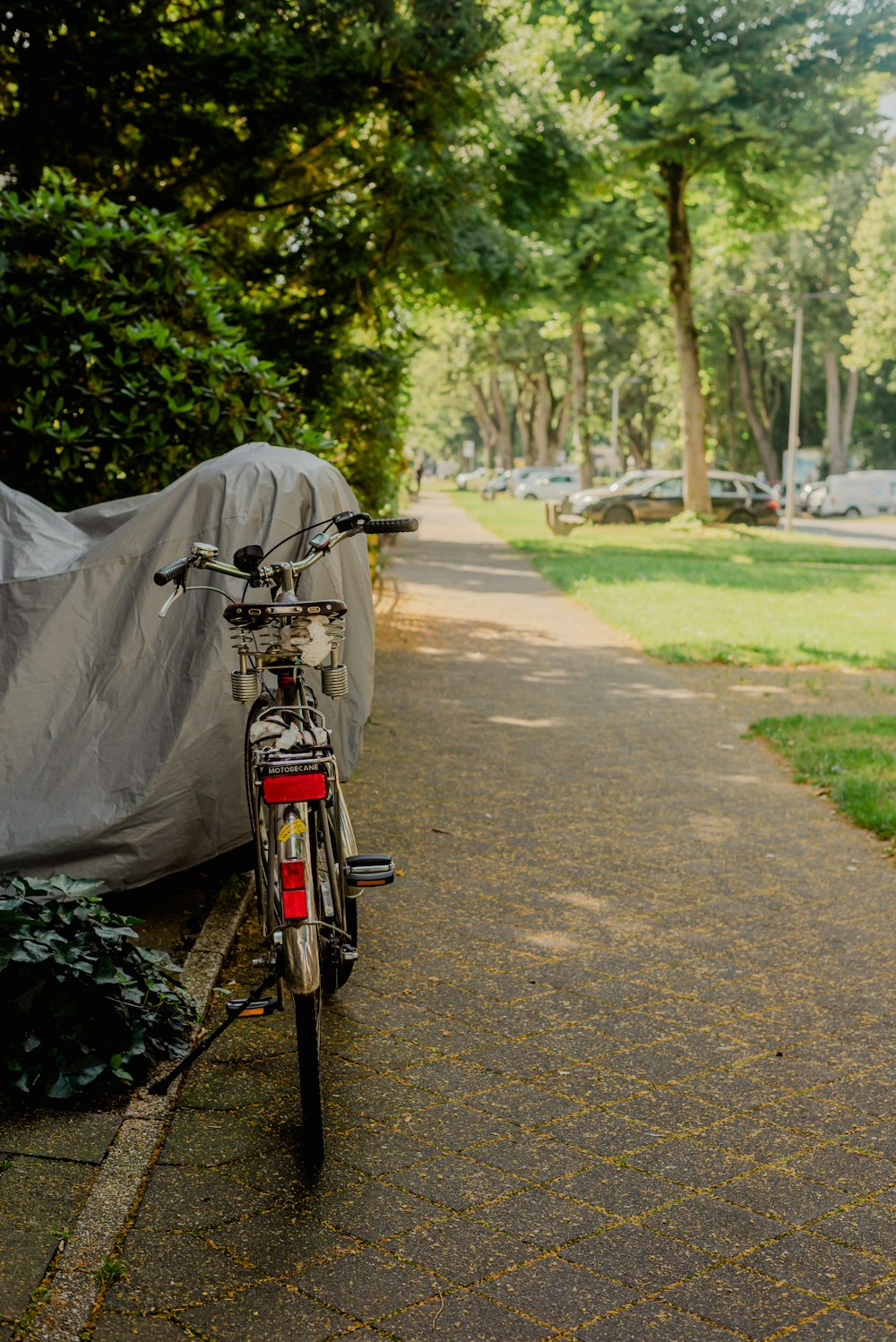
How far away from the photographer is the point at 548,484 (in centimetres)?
6047

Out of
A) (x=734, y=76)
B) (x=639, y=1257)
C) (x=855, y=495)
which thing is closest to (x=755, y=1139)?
(x=639, y=1257)

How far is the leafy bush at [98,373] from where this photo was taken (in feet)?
22.3

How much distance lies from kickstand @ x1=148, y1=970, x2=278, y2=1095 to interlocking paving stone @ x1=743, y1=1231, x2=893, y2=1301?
1296 millimetres

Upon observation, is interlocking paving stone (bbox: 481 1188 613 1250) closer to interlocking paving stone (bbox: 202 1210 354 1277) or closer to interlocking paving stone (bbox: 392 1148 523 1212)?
interlocking paving stone (bbox: 392 1148 523 1212)

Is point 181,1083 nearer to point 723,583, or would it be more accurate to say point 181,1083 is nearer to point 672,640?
point 672,640

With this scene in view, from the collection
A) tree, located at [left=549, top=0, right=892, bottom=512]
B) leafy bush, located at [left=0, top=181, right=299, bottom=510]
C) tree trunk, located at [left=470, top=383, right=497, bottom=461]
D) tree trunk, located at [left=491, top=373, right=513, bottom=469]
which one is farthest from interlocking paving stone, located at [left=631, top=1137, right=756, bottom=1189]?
tree trunk, located at [left=470, top=383, right=497, bottom=461]

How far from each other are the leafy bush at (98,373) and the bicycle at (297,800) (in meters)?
3.11

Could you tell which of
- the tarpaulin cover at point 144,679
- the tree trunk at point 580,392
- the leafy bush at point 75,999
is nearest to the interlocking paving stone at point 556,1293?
the leafy bush at point 75,999

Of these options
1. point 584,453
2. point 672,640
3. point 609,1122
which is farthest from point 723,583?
point 584,453

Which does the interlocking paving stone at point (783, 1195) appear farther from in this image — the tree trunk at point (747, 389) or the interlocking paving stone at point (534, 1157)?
the tree trunk at point (747, 389)

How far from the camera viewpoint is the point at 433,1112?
12.5ft

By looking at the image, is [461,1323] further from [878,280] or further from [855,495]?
[855,495]

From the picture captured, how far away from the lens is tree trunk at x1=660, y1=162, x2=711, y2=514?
29.8 meters

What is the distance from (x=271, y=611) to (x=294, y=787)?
45 centimetres
